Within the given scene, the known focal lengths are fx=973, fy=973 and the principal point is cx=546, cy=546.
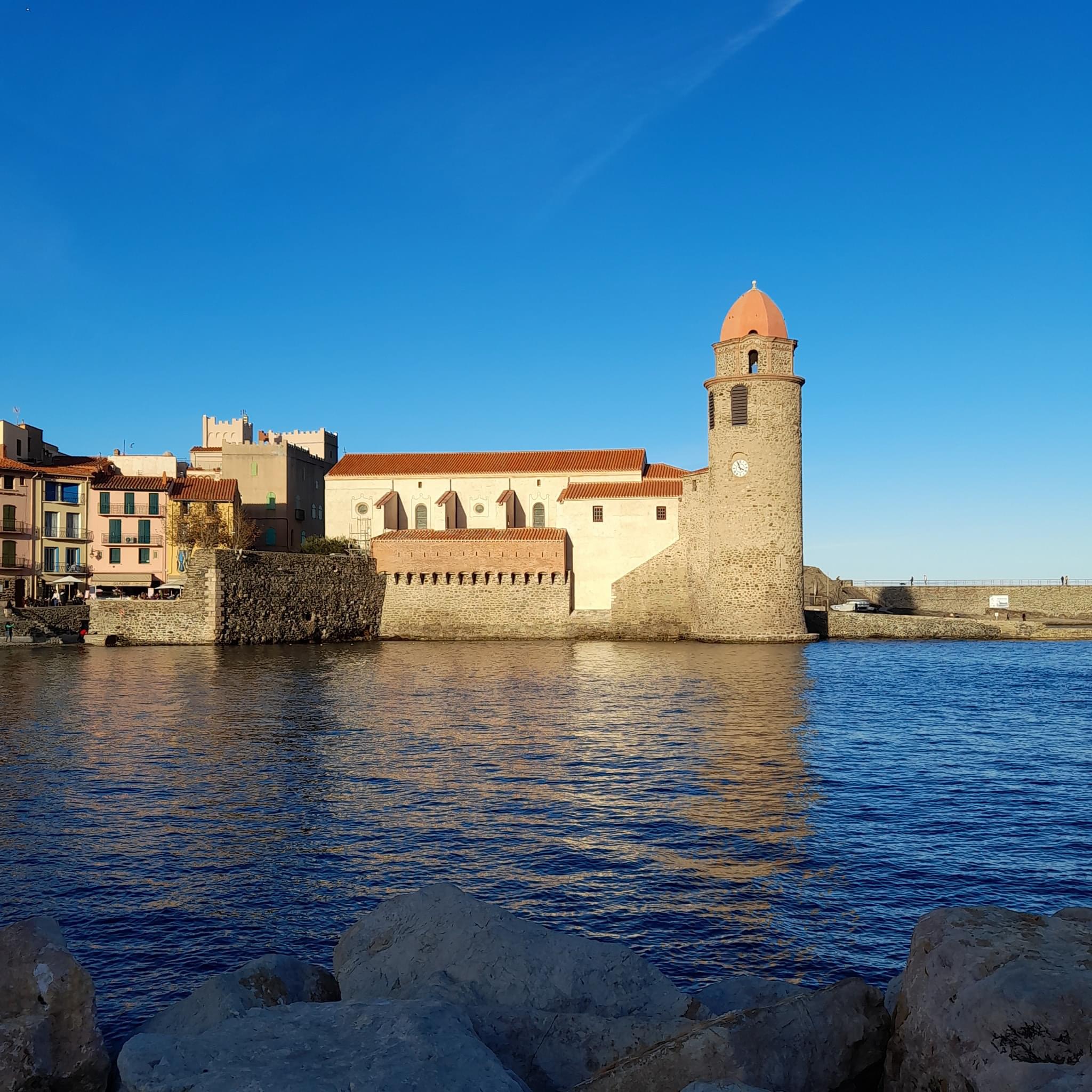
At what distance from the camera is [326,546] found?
175ft

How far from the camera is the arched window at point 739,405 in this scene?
44.5 m

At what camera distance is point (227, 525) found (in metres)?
54.8

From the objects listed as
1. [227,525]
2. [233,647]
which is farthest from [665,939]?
[227,525]

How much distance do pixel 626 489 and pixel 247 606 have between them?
63.9ft

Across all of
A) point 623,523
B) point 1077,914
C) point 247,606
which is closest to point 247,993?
point 1077,914

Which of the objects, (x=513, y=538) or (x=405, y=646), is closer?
(x=405, y=646)

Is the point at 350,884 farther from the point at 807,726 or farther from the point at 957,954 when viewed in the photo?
the point at 807,726

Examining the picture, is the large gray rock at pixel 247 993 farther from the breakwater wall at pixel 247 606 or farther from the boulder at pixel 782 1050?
the breakwater wall at pixel 247 606

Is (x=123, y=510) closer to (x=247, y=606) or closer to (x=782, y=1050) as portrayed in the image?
(x=247, y=606)

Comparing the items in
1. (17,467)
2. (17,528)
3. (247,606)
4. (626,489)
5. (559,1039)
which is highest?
(17,467)

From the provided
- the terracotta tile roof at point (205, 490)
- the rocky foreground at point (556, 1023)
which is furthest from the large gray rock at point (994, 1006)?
the terracotta tile roof at point (205, 490)

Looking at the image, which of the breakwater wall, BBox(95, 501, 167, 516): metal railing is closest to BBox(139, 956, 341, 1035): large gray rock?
the breakwater wall

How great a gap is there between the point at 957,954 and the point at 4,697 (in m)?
25.8

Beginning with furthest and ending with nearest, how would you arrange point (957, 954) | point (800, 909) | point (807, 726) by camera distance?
point (807, 726), point (800, 909), point (957, 954)
